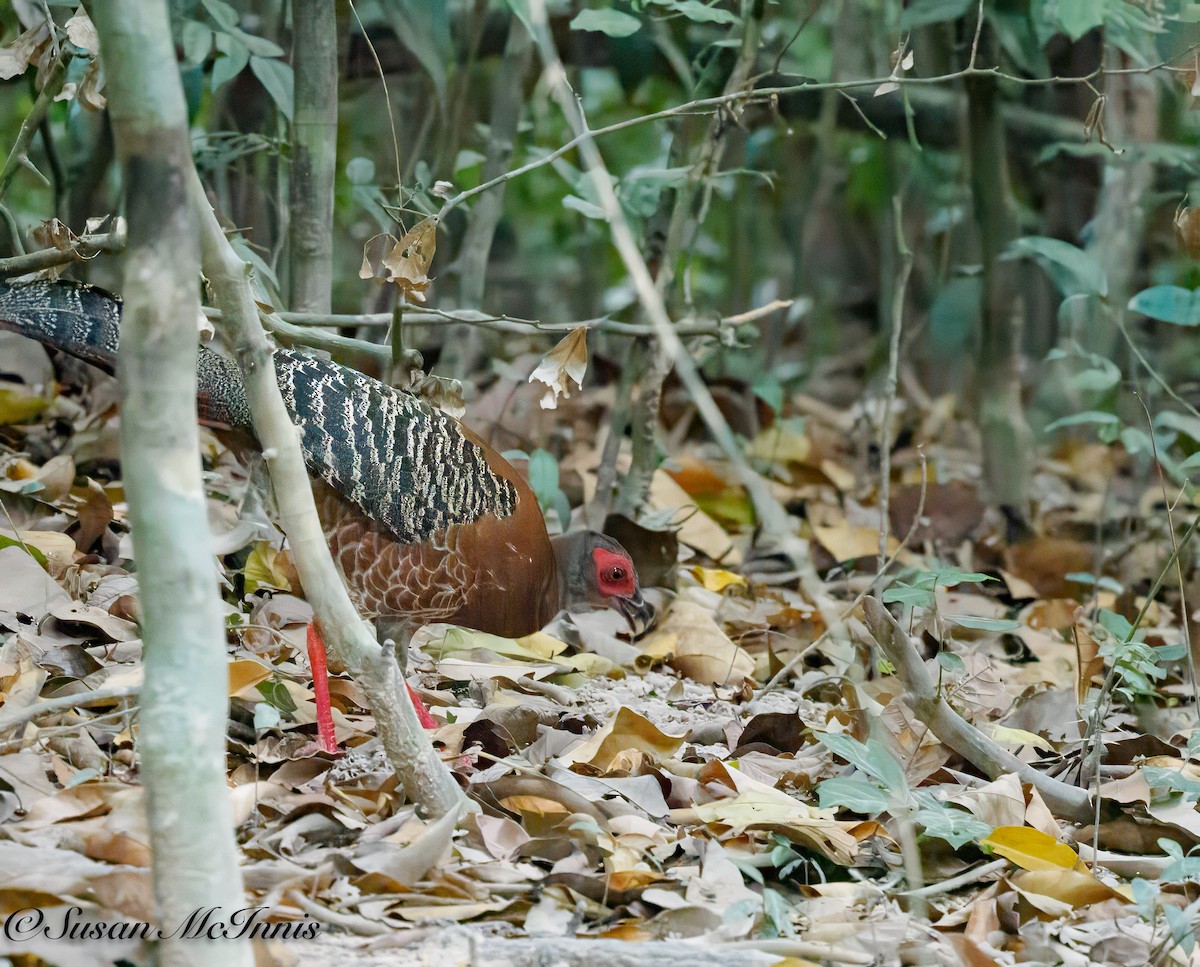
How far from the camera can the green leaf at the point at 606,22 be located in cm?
339

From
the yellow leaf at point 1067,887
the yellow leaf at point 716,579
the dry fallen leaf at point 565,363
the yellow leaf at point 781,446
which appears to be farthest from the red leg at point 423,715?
the yellow leaf at point 781,446

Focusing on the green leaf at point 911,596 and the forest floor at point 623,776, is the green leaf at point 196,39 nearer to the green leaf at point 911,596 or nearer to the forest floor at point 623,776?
Answer: the forest floor at point 623,776

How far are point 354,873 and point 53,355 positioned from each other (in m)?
2.97

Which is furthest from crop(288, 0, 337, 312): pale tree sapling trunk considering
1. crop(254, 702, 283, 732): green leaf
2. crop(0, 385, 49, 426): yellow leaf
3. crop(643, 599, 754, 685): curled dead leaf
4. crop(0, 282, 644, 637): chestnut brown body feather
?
crop(254, 702, 283, 732): green leaf

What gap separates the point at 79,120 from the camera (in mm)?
4613

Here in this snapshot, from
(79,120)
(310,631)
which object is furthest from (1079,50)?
(310,631)

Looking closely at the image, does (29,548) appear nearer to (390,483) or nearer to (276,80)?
(390,483)

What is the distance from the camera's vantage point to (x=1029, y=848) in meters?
2.14

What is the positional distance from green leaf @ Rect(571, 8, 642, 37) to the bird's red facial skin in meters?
1.42

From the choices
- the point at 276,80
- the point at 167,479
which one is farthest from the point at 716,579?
the point at 167,479

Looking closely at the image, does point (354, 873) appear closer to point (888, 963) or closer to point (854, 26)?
point (888, 963)

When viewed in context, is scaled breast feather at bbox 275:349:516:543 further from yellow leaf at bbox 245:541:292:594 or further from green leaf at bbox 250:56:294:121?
green leaf at bbox 250:56:294:121

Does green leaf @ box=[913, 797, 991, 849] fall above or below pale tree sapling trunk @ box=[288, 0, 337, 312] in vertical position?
below

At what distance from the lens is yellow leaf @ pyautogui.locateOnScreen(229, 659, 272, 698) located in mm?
2412
